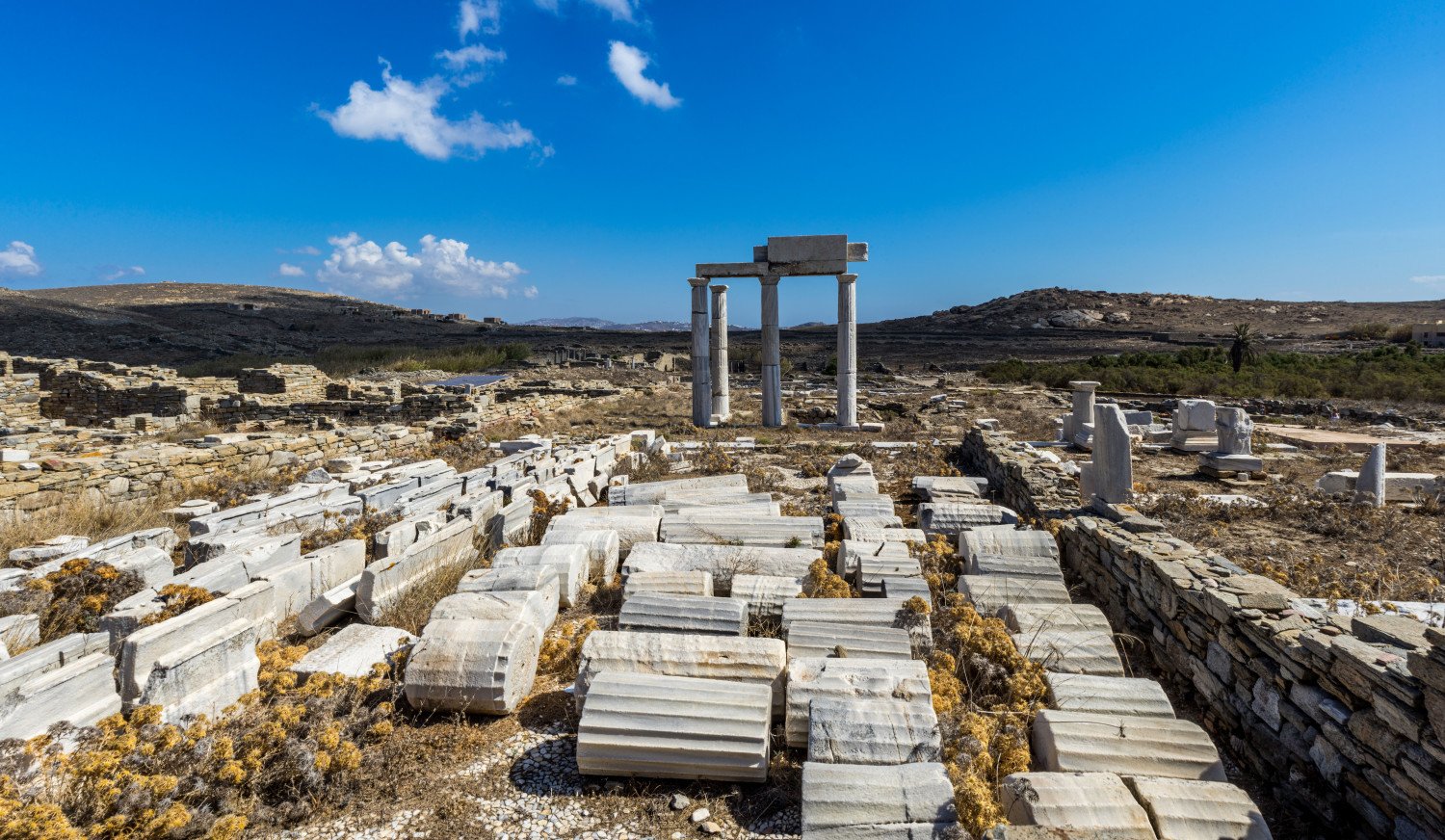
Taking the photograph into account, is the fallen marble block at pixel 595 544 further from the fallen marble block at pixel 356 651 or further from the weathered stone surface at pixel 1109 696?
the weathered stone surface at pixel 1109 696

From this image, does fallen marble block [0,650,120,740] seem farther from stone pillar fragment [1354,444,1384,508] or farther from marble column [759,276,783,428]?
marble column [759,276,783,428]

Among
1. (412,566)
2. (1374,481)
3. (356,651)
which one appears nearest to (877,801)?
(356,651)

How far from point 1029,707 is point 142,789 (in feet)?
14.1

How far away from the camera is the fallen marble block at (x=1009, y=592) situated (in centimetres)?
524

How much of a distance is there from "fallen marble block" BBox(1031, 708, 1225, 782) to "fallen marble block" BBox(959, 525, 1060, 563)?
2.52 m

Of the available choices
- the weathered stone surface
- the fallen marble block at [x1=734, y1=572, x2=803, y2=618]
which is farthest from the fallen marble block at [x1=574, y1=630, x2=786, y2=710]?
the weathered stone surface

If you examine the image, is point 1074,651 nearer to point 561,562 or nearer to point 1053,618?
point 1053,618

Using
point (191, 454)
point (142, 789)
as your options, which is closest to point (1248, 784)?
point (142, 789)

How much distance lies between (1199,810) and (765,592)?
289cm

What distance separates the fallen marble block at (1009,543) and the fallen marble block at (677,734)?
323 cm

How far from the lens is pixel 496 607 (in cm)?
474

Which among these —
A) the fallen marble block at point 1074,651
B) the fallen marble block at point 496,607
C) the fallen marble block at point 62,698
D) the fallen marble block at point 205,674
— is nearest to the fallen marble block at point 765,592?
the fallen marble block at point 496,607

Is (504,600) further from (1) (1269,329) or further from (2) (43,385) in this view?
(1) (1269,329)

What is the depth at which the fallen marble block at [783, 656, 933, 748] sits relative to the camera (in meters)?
3.66
